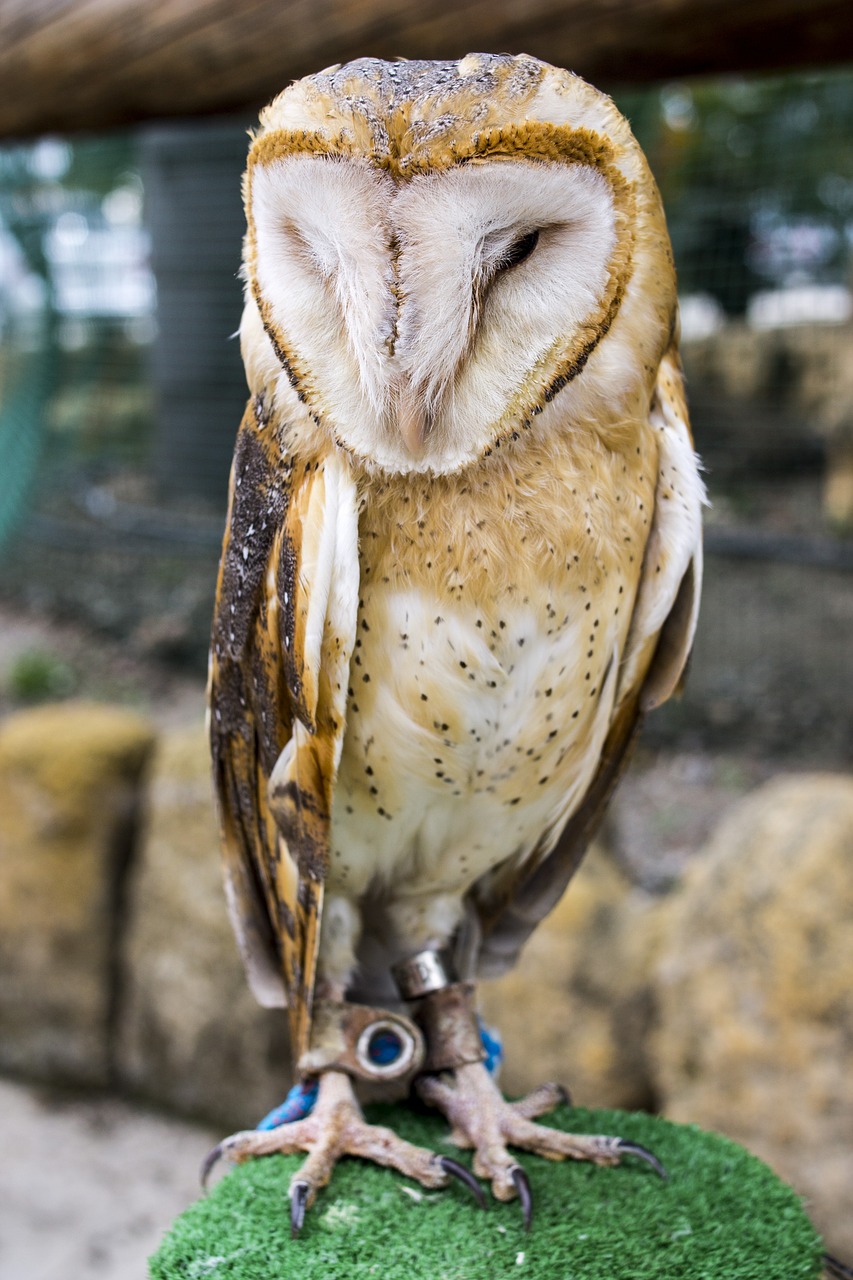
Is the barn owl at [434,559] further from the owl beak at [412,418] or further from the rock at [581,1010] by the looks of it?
the rock at [581,1010]

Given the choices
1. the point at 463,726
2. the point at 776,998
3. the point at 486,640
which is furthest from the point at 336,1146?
the point at 776,998

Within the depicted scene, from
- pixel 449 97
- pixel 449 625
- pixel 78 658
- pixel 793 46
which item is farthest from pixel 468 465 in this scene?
pixel 78 658

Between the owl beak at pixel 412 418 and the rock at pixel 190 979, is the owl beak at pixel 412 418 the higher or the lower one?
the higher one

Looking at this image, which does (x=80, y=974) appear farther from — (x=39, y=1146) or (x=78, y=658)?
(x=78, y=658)

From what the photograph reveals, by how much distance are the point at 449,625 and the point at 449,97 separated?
0.50m

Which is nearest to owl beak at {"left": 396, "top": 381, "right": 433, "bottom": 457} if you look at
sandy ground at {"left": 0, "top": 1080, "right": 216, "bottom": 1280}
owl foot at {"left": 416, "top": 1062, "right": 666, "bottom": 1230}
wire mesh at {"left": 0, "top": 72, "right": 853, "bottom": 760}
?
owl foot at {"left": 416, "top": 1062, "right": 666, "bottom": 1230}

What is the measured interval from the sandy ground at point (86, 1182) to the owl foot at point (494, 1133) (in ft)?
6.62

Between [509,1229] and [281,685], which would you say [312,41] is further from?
[509,1229]

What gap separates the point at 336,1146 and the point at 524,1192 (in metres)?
0.23

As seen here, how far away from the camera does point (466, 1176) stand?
1363 millimetres

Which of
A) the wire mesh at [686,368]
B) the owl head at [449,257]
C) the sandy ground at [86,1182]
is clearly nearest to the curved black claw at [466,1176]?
the owl head at [449,257]

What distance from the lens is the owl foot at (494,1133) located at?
1.41m

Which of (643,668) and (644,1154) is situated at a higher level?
(643,668)

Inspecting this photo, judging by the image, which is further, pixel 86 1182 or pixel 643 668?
pixel 86 1182
